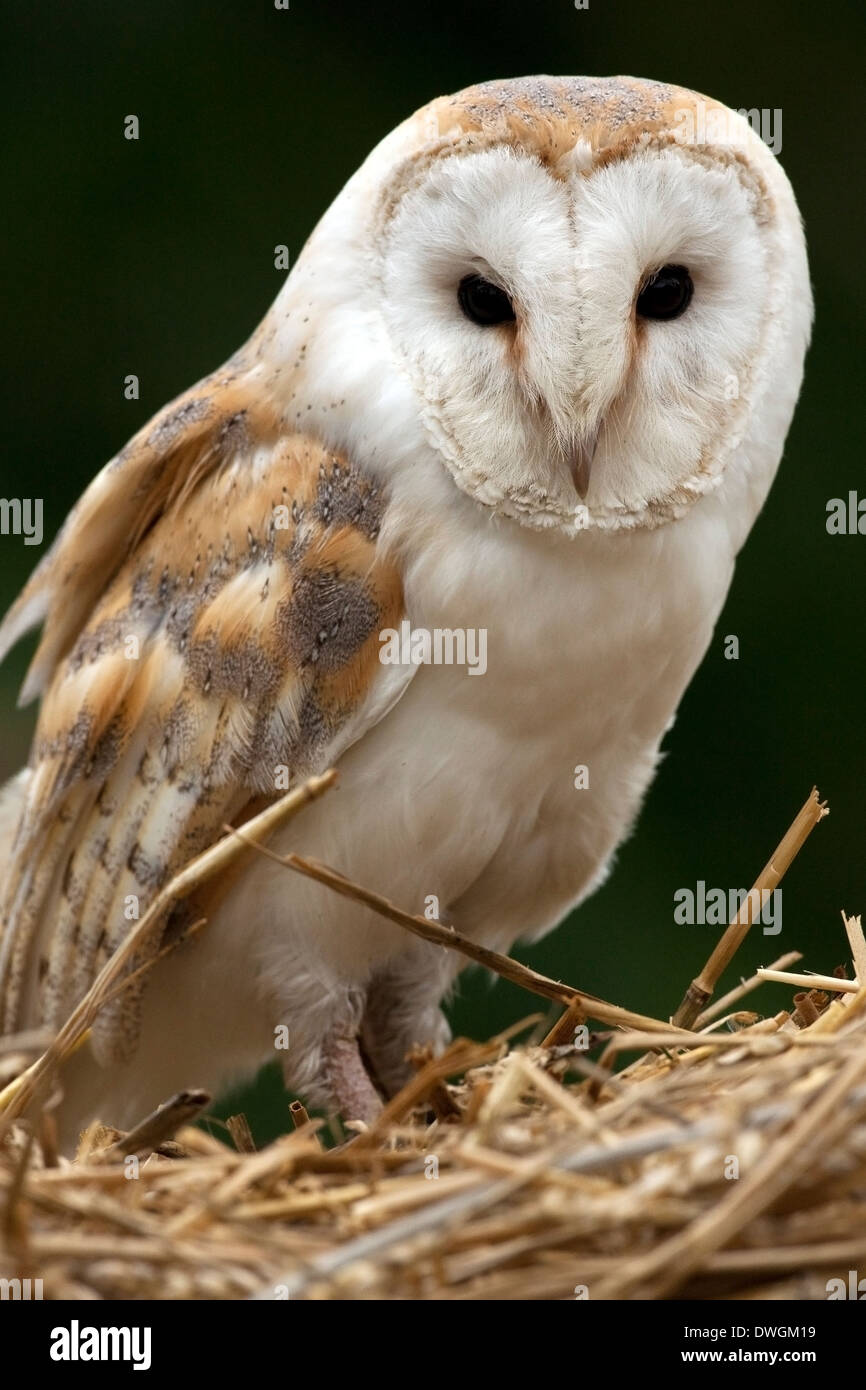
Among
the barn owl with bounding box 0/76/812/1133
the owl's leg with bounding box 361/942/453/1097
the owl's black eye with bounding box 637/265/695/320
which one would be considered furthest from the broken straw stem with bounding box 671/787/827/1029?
the owl's black eye with bounding box 637/265/695/320

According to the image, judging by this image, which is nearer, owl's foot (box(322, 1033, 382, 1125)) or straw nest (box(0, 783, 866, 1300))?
straw nest (box(0, 783, 866, 1300))

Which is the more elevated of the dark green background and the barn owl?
the dark green background

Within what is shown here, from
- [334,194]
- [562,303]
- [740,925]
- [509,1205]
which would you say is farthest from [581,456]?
[334,194]

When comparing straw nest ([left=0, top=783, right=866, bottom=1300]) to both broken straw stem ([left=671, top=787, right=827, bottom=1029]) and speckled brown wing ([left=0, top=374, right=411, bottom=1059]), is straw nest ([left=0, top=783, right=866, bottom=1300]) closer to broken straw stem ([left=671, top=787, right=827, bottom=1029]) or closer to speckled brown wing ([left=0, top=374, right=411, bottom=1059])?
broken straw stem ([left=671, top=787, right=827, bottom=1029])

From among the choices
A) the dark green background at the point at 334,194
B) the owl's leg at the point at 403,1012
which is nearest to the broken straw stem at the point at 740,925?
the owl's leg at the point at 403,1012

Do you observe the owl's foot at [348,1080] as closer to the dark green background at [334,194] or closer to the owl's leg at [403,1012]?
the owl's leg at [403,1012]
